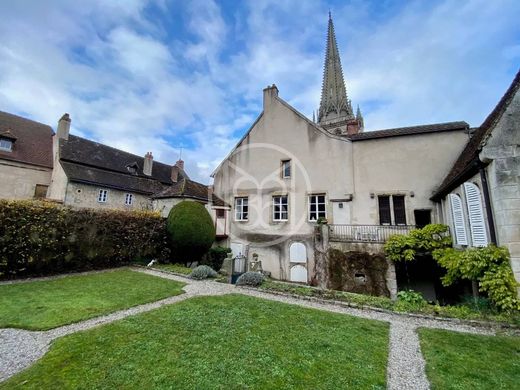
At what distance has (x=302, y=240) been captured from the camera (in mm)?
15539

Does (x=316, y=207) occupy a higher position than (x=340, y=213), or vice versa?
(x=316, y=207)

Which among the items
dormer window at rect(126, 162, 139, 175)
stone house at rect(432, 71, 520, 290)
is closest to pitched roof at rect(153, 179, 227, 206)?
dormer window at rect(126, 162, 139, 175)

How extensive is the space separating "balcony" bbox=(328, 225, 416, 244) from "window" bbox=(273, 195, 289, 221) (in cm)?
327

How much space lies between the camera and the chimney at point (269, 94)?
18203 mm

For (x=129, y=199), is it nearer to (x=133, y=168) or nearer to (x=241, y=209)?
(x=133, y=168)

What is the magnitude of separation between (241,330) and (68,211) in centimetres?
1021

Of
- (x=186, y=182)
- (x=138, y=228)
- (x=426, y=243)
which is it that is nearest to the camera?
(x=426, y=243)

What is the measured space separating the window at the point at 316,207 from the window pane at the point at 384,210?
314cm

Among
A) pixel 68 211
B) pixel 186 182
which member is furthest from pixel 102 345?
pixel 186 182

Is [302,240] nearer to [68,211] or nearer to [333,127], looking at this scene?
[68,211]

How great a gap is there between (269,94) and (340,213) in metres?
10.0

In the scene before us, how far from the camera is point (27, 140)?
22.8m

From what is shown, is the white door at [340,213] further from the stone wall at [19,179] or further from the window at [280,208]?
the stone wall at [19,179]

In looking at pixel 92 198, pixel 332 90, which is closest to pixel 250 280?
pixel 92 198
